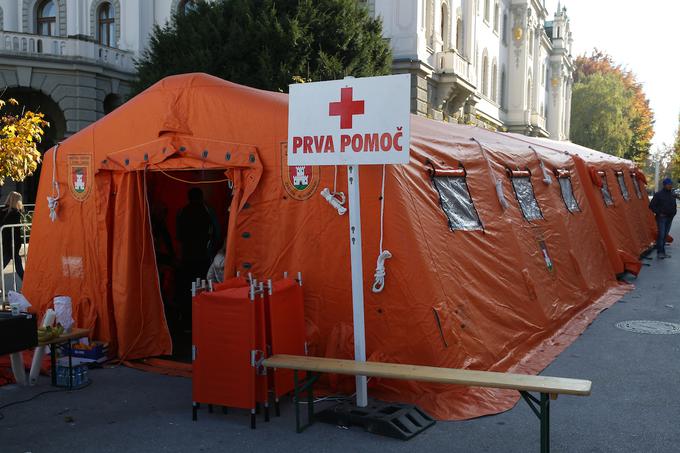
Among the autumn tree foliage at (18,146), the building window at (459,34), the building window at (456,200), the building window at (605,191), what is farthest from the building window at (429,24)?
the building window at (456,200)

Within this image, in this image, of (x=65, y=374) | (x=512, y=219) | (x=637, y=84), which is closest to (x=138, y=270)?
(x=65, y=374)

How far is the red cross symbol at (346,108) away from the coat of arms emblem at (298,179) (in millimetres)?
964

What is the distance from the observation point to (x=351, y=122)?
4910 mm

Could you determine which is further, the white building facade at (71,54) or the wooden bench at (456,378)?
the white building facade at (71,54)

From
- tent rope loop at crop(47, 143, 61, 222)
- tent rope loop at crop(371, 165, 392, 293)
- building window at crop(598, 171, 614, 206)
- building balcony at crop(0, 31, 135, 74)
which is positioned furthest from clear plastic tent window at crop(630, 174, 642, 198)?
building balcony at crop(0, 31, 135, 74)

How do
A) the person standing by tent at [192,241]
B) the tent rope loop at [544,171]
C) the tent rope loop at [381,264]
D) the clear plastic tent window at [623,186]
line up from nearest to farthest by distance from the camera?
the tent rope loop at [381,264] → the person standing by tent at [192,241] → the tent rope loop at [544,171] → the clear plastic tent window at [623,186]

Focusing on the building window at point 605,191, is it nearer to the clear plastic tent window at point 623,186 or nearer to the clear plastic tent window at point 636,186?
the clear plastic tent window at point 623,186

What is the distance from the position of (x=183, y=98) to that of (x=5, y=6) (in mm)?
24164

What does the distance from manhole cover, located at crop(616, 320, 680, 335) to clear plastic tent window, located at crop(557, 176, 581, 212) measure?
2.35 m

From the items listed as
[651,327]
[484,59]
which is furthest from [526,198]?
[484,59]

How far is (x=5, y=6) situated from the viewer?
26266 millimetres

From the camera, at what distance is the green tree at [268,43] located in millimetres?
16281

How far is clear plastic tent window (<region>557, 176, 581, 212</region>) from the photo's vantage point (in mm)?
10436

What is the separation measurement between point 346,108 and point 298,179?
1168 mm
